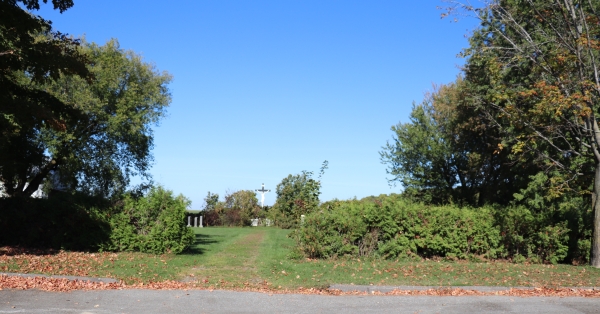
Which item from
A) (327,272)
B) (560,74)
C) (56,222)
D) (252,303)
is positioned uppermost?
(560,74)

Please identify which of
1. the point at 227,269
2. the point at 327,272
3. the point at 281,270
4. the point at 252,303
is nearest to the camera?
the point at 252,303

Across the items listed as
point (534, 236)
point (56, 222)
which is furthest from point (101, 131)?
point (534, 236)

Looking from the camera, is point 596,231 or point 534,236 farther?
point 534,236

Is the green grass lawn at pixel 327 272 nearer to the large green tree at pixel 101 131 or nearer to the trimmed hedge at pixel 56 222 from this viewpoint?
the trimmed hedge at pixel 56 222

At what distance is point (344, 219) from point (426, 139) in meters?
21.7

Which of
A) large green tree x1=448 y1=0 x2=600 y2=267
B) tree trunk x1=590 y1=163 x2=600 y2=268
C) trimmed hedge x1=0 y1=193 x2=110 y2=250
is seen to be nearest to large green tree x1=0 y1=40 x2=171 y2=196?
trimmed hedge x1=0 y1=193 x2=110 y2=250

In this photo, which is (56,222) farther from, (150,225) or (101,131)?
(101,131)

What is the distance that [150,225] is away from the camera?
1720 cm

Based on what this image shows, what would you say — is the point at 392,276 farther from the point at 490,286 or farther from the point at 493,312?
the point at 493,312

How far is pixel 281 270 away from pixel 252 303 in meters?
4.59

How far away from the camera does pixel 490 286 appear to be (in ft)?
38.1

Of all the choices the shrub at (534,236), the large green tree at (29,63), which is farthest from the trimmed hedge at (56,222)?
the shrub at (534,236)

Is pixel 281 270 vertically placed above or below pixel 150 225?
below

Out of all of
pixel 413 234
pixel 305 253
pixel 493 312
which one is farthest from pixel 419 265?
pixel 493 312
